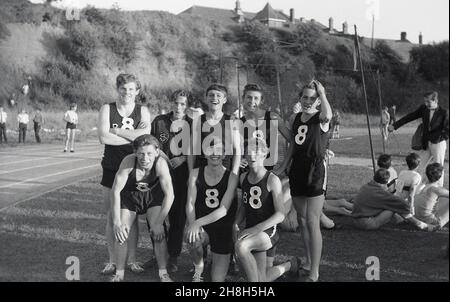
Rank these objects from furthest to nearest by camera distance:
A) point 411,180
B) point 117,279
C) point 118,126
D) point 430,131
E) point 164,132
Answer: point 411,180
point 430,131
point 164,132
point 118,126
point 117,279

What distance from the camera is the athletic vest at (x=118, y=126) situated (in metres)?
4.30

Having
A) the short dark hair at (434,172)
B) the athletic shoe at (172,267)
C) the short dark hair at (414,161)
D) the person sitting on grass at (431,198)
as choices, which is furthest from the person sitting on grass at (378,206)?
the athletic shoe at (172,267)

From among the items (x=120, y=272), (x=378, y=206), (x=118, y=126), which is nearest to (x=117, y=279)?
(x=120, y=272)

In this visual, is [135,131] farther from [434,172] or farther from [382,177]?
[434,172]

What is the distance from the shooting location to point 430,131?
5.64 m

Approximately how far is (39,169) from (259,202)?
29.7 ft

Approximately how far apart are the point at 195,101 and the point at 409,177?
112 inches

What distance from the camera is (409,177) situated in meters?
6.04

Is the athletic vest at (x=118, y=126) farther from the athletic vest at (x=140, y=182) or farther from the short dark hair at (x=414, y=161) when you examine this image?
the short dark hair at (x=414, y=161)

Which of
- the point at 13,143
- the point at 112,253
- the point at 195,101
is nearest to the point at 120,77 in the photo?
the point at 195,101

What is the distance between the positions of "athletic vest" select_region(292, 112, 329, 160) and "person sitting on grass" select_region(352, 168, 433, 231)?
78.1 inches

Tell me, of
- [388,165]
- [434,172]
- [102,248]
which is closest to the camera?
[102,248]

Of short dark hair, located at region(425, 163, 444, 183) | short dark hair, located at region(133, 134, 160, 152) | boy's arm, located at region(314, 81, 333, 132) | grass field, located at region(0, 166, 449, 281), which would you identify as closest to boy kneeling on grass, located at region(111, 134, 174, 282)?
short dark hair, located at region(133, 134, 160, 152)
